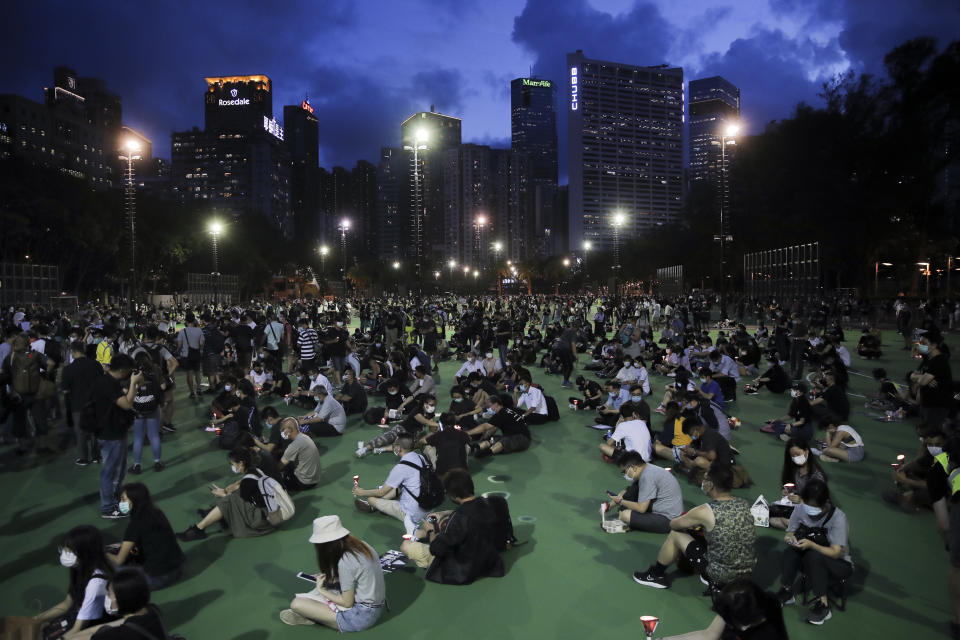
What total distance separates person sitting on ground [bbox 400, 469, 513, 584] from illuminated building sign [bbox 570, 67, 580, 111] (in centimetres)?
19460

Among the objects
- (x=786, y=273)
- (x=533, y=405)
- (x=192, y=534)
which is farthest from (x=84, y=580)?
(x=786, y=273)

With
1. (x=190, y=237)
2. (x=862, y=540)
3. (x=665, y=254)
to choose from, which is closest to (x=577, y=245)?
(x=665, y=254)

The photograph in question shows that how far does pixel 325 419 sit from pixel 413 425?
177 cm

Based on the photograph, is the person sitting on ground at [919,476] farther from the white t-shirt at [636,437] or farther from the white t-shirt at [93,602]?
the white t-shirt at [93,602]

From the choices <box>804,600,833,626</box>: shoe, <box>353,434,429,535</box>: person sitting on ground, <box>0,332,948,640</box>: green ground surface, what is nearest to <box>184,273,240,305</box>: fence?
<box>0,332,948,640</box>: green ground surface

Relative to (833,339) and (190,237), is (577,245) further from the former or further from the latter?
(833,339)

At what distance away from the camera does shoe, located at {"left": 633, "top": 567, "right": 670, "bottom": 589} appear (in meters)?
5.68

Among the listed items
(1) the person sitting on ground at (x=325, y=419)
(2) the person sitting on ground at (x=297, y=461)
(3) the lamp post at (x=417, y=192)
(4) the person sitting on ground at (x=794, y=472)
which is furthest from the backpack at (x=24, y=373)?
(3) the lamp post at (x=417, y=192)

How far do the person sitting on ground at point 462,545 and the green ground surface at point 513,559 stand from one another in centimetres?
13

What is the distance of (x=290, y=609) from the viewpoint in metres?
5.25

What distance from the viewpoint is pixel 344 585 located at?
16.2 feet

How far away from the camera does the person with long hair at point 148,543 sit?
17.5 ft

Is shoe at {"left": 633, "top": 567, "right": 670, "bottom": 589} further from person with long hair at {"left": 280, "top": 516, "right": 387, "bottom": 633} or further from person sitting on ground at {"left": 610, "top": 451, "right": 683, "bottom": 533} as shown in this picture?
person with long hair at {"left": 280, "top": 516, "right": 387, "bottom": 633}

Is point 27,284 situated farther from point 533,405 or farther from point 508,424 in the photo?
point 508,424
